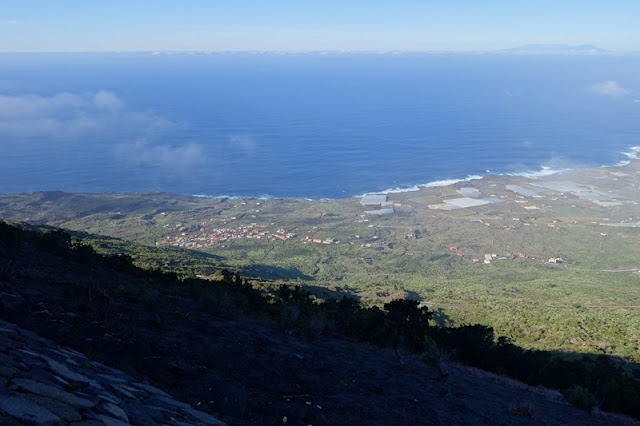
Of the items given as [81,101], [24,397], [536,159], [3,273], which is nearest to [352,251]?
[3,273]

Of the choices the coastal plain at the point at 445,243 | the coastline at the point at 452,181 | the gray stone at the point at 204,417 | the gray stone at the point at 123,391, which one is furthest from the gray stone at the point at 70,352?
the coastline at the point at 452,181

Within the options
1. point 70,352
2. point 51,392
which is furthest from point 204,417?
point 70,352

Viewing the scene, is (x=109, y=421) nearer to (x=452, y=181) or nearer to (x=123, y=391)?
(x=123, y=391)

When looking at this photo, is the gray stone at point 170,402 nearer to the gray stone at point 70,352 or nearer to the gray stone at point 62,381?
the gray stone at point 62,381

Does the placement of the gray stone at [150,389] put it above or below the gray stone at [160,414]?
below

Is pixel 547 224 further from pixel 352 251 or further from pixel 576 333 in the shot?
pixel 576 333

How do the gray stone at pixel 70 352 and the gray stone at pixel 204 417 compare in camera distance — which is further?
the gray stone at pixel 70 352

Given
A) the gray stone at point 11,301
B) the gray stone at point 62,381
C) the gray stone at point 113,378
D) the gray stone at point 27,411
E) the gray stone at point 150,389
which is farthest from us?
the gray stone at point 11,301
